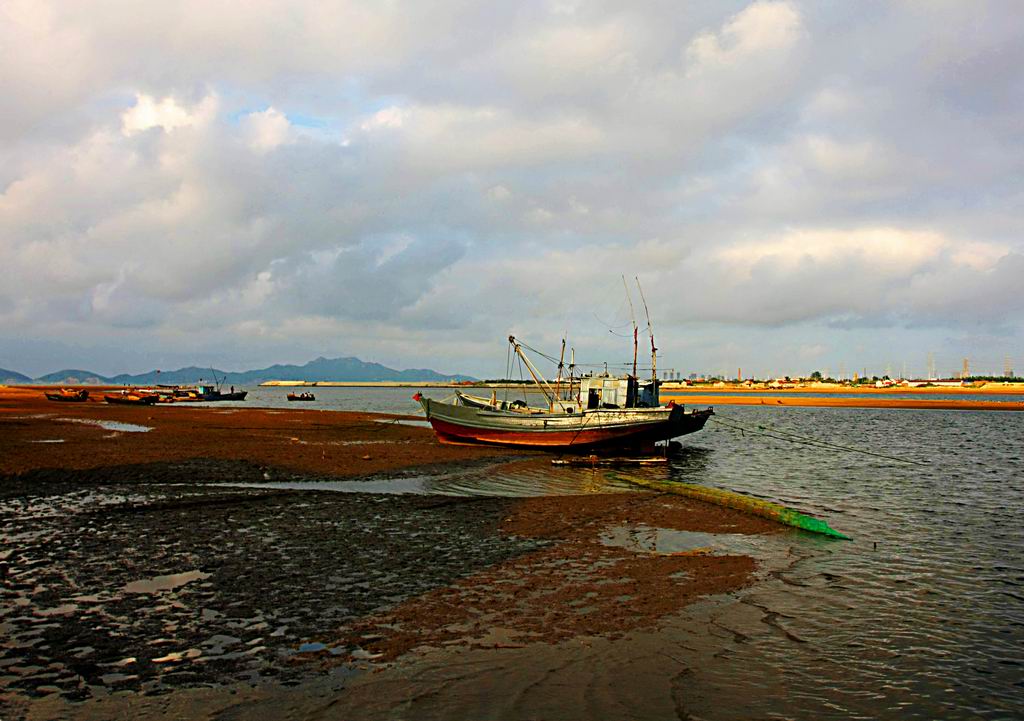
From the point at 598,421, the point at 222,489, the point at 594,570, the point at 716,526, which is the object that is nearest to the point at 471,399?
the point at 598,421

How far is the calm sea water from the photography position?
8109 mm

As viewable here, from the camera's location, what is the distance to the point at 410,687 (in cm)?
793

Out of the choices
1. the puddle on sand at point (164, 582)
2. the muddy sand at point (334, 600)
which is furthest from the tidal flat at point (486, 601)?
the puddle on sand at point (164, 582)

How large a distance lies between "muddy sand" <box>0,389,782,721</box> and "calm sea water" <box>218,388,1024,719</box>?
0.97 metres

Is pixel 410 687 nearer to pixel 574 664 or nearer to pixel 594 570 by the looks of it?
pixel 574 664

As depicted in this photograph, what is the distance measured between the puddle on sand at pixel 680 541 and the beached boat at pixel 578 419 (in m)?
19.4

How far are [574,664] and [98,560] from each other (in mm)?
9809

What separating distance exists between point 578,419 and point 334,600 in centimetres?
2692

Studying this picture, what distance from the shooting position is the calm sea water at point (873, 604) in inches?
319

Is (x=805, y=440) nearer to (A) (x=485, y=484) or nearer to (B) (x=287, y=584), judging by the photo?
(A) (x=485, y=484)

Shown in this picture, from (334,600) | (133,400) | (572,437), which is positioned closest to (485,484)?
(572,437)

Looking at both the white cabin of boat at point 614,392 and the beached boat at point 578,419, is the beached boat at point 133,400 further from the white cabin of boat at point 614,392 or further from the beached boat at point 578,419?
the white cabin of boat at point 614,392

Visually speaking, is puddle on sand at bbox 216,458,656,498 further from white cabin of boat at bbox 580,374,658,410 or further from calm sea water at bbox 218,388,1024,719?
white cabin of boat at bbox 580,374,658,410

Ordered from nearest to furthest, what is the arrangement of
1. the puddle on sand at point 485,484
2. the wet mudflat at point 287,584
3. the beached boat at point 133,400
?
the wet mudflat at point 287,584
the puddle on sand at point 485,484
the beached boat at point 133,400
